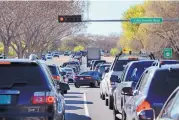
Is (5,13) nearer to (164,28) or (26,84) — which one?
(164,28)

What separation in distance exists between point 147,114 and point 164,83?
956mm

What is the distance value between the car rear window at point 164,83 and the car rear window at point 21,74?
189cm

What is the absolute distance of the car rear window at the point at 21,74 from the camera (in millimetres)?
9180

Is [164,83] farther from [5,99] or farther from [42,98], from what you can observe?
[5,99]

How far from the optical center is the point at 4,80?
30.3 feet

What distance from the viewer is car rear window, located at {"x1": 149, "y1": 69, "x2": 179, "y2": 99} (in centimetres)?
894

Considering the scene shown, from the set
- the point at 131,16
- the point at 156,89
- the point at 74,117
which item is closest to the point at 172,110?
the point at 156,89

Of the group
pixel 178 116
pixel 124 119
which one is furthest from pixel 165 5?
pixel 178 116

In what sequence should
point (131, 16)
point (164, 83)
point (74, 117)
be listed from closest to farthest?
point (164, 83)
point (74, 117)
point (131, 16)

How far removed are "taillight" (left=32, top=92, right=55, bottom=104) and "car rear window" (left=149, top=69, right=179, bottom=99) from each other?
1642 millimetres

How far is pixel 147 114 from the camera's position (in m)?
8.38

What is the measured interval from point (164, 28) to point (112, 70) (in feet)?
147

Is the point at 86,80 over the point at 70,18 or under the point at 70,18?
under

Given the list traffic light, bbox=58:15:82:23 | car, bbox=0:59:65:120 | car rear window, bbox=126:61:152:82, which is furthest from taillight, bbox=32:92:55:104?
traffic light, bbox=58:15:82:23
